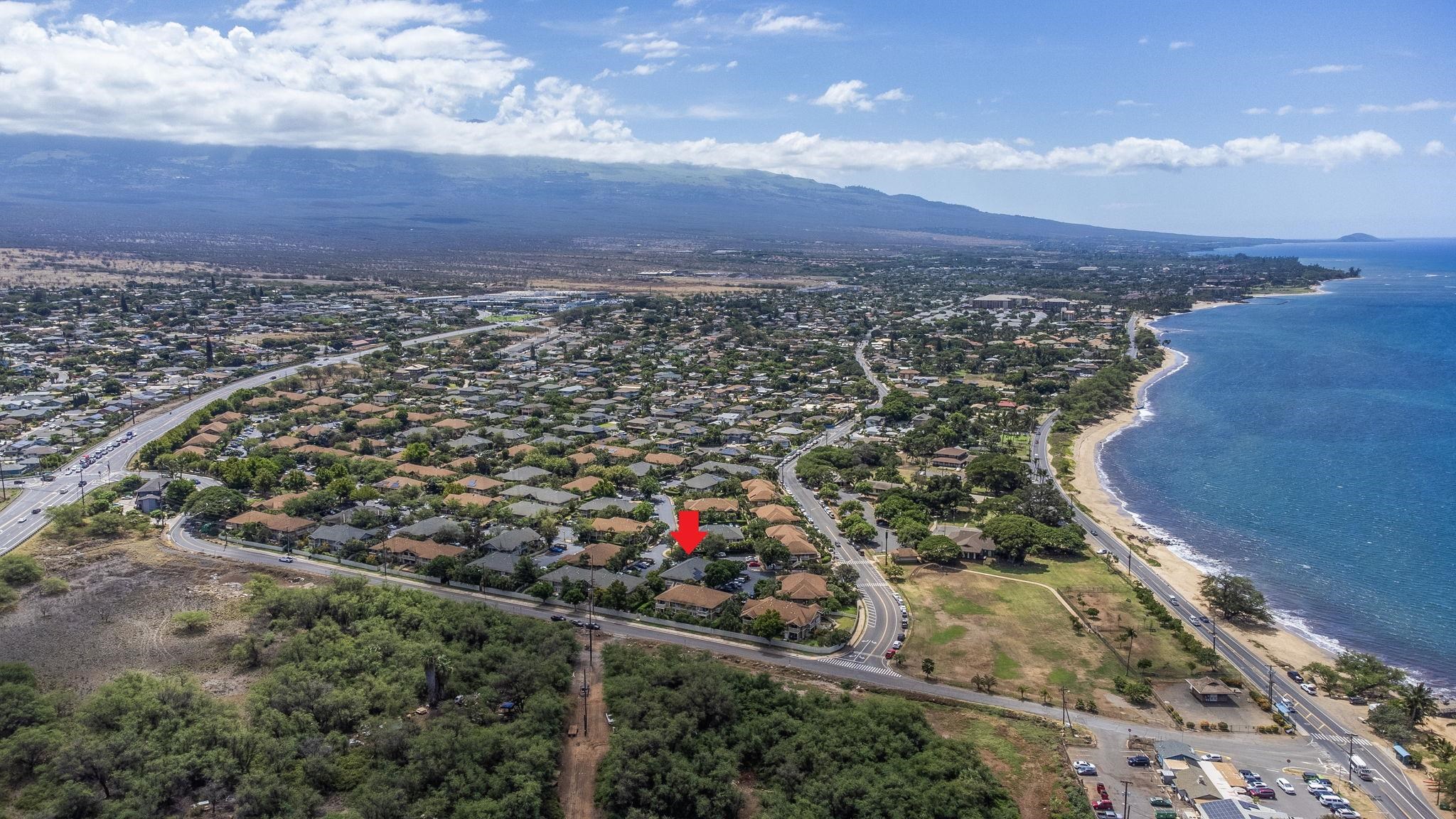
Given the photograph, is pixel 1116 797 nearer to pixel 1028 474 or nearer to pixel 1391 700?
pixel 1391 700

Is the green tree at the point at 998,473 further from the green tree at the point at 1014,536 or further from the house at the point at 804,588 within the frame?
the house at the point at 804,588

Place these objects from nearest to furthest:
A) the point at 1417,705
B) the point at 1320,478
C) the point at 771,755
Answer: the point at 771,755 < the point at 1417,705 < the point at 1320,478

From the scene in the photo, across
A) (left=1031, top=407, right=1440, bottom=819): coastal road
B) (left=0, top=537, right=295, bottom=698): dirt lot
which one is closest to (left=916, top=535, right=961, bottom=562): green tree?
(left=1031, top=407, right=1440, bottom=819): coastal road

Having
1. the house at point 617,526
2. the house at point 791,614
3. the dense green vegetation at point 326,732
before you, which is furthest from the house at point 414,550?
the house at point 791,614

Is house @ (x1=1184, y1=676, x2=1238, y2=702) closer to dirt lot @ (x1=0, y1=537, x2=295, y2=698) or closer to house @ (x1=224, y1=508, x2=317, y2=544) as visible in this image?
dirt lot @ (x1=0, y1=537, x2=295, y2=698)

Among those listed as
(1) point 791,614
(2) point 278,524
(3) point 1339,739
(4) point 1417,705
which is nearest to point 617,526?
(1) point 791,614

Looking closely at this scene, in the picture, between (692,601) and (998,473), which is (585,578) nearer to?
(692,601)

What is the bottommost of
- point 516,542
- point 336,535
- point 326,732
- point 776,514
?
point 326,732
